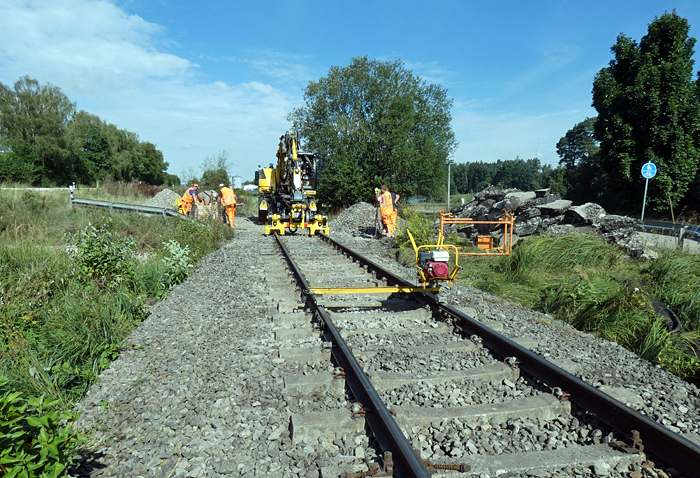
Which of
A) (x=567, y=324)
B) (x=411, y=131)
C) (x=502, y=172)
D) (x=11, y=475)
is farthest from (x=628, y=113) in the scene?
(x=502, y=172)

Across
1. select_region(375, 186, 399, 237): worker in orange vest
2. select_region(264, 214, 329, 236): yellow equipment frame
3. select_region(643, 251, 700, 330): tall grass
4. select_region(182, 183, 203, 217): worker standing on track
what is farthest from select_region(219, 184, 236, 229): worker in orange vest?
select_region(643, 251, 700, 330): tall grass

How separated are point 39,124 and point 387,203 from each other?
57957 mm

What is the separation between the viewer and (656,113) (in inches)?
985

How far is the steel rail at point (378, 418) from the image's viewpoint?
7.64 feet

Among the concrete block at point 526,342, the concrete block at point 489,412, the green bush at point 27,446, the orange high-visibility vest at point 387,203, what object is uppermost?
the orange high-visibility vest at point 387,203

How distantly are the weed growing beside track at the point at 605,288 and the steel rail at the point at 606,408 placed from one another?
4.95ft

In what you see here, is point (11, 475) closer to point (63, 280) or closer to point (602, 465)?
point (602, 465)

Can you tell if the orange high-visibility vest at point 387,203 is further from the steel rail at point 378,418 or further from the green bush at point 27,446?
the green bush at point 27,446

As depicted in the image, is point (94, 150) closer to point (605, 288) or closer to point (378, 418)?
point (605, 288)

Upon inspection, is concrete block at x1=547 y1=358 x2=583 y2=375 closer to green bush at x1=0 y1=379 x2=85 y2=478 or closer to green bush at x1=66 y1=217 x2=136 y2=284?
green bush at x1=0 y1=379 x2=85 y2=478

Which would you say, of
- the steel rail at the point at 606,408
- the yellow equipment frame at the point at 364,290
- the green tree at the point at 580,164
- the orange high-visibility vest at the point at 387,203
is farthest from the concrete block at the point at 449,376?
the green tree at the point at 580,164

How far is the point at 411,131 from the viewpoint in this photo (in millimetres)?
27141

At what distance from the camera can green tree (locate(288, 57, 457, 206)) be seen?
24391 mm

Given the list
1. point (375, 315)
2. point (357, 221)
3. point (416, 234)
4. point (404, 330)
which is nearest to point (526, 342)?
point (404, 330)
